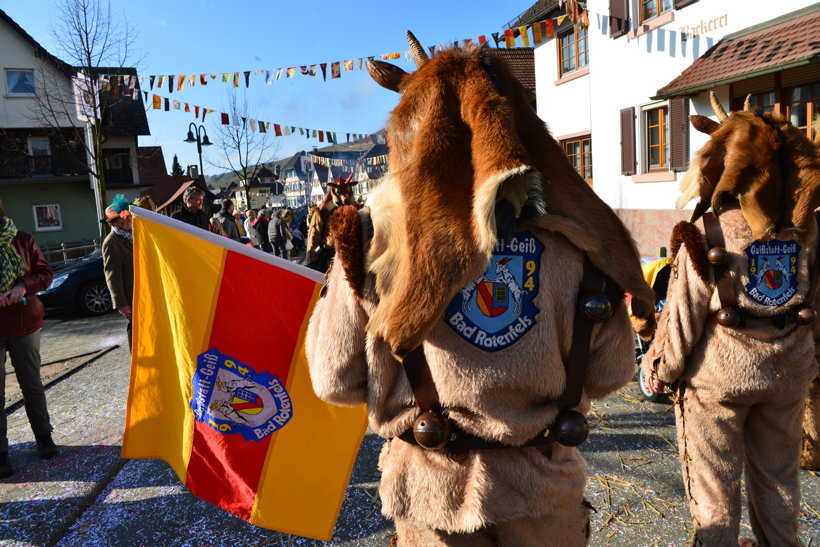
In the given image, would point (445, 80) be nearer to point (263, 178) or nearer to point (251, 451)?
point (251, 451)

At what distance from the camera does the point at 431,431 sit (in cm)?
141

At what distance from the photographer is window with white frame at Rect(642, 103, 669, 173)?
40.3ft

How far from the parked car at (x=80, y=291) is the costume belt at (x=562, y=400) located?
10.5 m

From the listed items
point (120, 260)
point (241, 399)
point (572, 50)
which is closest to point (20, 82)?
point (572, 50)

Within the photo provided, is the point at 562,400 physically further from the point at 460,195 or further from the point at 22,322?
the point at 22,322

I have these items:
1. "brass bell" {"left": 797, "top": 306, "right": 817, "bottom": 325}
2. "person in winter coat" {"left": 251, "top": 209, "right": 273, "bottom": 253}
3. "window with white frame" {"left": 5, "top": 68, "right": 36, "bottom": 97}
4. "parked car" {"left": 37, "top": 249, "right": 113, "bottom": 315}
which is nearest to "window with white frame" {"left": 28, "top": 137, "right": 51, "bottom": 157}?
"window with white frame" {"left": 5, "top": 68, "right": 36, "bottom": 97}

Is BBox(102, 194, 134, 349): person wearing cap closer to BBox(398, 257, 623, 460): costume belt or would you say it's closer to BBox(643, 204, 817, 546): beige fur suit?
BBox(398, 257, 623, 460): costume belt

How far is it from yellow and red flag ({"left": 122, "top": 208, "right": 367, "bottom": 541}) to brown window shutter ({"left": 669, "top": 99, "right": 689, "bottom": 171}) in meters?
10.6

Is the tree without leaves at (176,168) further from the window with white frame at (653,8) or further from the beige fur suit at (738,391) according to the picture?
the beige fur suit at (738,391)

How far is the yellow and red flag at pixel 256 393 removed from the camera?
8.25 feet

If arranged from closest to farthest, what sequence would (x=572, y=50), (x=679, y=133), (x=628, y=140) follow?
(x=679, y=133) → (x=628, y=140) → (x=572, y=50)

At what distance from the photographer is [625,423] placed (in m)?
4.27

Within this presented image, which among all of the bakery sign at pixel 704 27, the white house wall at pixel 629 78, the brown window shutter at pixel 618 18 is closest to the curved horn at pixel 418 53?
the white house wall at pixel 629 78

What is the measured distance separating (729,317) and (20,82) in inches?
1318
